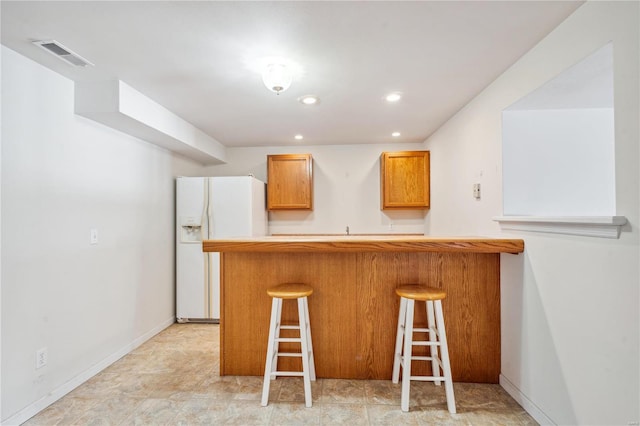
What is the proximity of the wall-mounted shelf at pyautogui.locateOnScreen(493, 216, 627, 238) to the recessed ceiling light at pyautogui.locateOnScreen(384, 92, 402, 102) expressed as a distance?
4.13ft

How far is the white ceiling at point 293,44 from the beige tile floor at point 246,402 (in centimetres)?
216

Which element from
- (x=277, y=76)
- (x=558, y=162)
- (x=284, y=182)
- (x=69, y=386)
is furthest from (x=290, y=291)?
(x=284, y=182)

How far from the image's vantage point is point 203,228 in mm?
3582

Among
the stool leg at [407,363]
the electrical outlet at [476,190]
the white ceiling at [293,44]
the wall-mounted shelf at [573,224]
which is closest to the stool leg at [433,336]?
the stool leg at [407,363]

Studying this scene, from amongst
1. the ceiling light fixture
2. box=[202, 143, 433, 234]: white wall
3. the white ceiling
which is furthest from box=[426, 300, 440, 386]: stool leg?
box=[202, 143, 433, 234]: white wall

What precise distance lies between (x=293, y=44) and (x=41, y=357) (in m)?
2.47

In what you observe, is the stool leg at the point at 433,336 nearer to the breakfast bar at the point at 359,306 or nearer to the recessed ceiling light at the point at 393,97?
the breakfast bar at the point at 359,306

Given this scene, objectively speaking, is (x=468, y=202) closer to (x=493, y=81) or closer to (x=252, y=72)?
(x=493, y=81)

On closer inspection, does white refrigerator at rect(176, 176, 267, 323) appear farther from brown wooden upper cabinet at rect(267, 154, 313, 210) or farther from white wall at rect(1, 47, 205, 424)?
brown wooden upper cabinet at rect(267, 154, 313, 210)

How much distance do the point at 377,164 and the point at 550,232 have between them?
2.85 m

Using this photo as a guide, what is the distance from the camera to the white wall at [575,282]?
1.21 metres

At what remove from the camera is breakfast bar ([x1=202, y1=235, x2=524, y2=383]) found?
2.20 m

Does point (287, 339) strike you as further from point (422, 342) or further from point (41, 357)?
point (41, 357)

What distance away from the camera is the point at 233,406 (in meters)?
1.93
